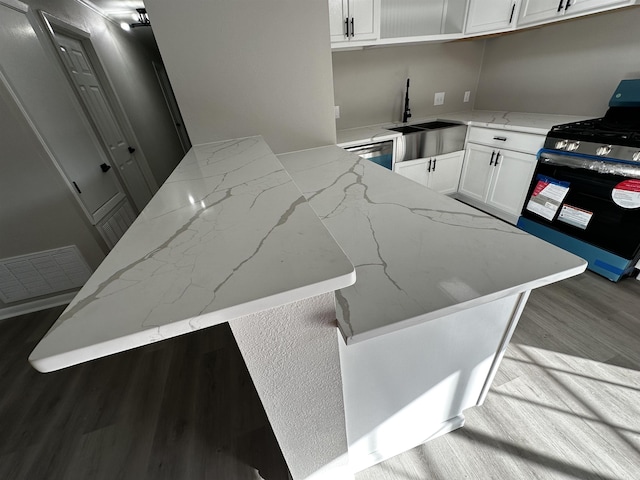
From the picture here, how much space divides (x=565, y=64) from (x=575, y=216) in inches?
57.6

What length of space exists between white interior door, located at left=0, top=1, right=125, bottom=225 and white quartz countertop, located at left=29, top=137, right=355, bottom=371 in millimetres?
1806

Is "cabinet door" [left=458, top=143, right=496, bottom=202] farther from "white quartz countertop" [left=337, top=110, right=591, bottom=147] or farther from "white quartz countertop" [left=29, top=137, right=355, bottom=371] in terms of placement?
"white quartz countertop" [left=29, top=137, right=355, bottom=371]

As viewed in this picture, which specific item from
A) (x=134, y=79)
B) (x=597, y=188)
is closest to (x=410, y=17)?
(x=597, y=188)

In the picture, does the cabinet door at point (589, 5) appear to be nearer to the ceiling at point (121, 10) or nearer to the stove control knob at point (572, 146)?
the stove control knob at point (572, 146)

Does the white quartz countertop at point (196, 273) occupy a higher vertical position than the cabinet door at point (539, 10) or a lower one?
lower

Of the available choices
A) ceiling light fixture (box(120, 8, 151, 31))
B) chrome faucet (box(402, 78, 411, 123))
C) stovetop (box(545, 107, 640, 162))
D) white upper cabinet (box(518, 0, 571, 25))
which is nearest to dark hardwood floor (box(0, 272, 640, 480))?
stovetop (box(545, 107, 640, 162))

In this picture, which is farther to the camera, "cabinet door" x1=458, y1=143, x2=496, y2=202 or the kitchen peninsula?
"cabinet door" x1=458, y1=143, x2=496, y2=202

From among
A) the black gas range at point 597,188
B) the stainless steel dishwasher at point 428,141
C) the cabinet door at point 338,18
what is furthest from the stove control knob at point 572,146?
the cabinet door at point 338,18

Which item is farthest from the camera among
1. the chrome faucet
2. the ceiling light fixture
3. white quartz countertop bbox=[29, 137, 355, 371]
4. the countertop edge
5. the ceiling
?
the ceiling light fixture

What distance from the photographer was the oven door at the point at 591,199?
64.6 inches

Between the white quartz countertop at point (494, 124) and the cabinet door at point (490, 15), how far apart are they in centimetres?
73

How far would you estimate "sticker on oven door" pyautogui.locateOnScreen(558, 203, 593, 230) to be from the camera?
1.86 metres

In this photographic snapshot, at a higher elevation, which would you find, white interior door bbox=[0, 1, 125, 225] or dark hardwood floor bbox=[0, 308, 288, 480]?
white interior door bbox=[0, 1, 125, 225]

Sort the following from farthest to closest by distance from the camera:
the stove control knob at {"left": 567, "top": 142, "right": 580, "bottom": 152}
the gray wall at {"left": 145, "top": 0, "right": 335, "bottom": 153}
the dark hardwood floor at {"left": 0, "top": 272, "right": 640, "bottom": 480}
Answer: the stove control knob at {"left": 567, "top": 142, "right": 580, "bottom": 152}
the gray wall at {"left": 145, "top": 0, "right": 335, "bottom": 153}
the dark hardwood floor at {"left": 0, "top": 272, "right": 640, "bottom": 480}
